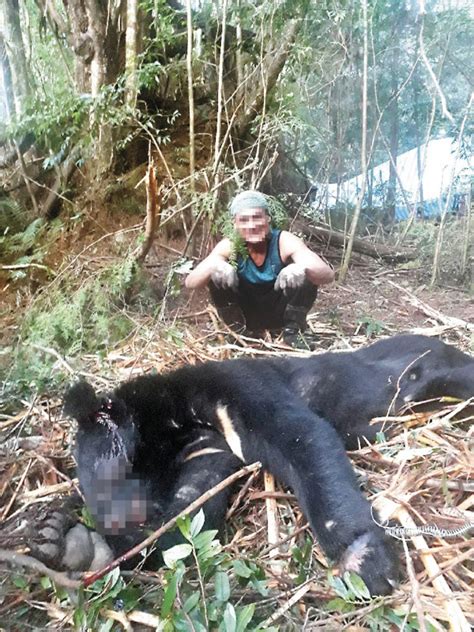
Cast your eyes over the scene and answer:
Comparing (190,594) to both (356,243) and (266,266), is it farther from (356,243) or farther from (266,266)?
(356,243)

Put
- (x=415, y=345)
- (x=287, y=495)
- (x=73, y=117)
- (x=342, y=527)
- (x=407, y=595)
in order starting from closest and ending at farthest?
(x=407, y=595) < (x=342, y=527) < (x=287, y=495) < (x=73, y=117) < (x=415, y=345)

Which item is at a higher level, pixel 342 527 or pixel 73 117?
pixel 73 117

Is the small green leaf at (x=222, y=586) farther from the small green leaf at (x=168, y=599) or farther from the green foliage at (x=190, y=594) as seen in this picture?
the small green leaf at (x=168, y=599)

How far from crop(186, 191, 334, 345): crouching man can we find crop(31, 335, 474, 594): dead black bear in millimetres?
200

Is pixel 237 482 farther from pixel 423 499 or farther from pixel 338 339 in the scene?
pixel 338 339

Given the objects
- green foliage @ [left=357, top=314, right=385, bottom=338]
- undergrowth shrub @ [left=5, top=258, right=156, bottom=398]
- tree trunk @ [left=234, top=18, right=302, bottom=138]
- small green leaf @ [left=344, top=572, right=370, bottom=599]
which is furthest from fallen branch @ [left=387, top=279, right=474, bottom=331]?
small green leaf @ [left=344, top=572, right=370, bottom=599]

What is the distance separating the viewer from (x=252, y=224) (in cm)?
188

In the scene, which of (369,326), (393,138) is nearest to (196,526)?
(369,326)

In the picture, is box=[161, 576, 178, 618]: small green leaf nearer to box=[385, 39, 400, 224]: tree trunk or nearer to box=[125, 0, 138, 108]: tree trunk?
box=[385, 39, 400, 224]: tree trunk

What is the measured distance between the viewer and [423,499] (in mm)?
1384

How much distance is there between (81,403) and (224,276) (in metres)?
0.64

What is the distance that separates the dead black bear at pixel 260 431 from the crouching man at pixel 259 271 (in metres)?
0.20

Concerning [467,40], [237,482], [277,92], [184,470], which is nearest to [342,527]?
[237,482]

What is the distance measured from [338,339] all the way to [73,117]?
1.19 m
